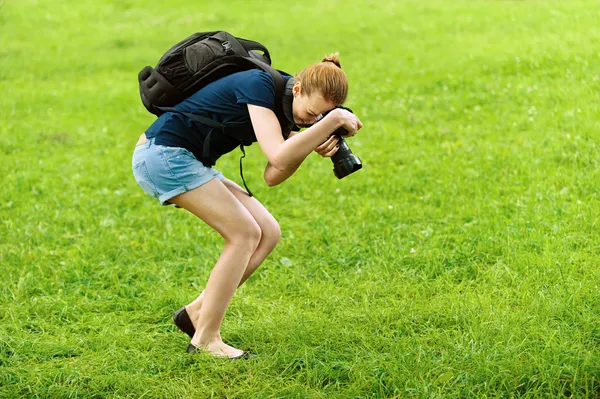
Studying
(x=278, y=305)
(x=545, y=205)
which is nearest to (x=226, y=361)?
(x=278, y=305)

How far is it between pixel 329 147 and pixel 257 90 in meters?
0.44

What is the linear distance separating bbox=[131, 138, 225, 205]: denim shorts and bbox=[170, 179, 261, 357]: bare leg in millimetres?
56

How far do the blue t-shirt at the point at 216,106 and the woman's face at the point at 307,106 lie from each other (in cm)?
12

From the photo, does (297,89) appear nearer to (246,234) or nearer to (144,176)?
(246,234)

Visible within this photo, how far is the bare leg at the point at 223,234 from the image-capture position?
12.7ft

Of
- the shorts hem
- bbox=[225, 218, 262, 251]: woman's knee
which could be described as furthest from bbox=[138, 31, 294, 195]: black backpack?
bbox=[225, 218, 262, 251]: woman's knee

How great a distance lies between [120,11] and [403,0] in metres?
7.10

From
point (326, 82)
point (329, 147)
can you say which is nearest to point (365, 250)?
point (329, 147)

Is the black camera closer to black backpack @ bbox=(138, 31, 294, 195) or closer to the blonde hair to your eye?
the blonde hair

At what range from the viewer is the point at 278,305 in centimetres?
483

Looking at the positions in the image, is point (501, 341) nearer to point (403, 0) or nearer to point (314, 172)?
point (314, 172)

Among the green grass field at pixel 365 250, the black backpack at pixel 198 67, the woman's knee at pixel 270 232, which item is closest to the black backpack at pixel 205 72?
the black backpack at pixel 198 67

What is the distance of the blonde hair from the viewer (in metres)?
3.52

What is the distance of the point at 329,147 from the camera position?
3578mm
